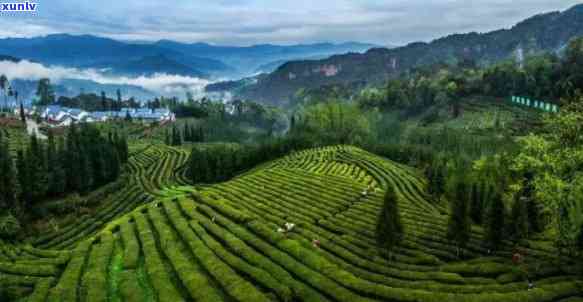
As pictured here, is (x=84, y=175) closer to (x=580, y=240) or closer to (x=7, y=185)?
(x=7, y=185)

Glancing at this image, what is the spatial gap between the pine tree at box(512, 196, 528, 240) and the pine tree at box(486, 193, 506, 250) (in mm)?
797

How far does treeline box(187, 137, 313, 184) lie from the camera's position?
272ft

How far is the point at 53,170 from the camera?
64500 mm

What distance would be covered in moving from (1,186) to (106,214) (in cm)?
1410

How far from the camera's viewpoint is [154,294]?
93.7ft

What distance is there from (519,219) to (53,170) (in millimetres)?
65374

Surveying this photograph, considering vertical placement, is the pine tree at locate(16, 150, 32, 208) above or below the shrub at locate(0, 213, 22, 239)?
above

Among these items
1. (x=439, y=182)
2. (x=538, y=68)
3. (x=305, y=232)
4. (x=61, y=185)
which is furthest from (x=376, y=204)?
(x=538, y=68)

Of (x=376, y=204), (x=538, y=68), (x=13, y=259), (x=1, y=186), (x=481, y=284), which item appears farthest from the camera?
(x=538, y=68)

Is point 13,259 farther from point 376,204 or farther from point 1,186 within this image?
point 376,204

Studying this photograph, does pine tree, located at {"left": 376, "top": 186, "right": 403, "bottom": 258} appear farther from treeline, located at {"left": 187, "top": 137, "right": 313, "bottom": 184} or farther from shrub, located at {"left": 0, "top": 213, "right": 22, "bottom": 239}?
treeline, located at {"left": 187, "top": 137, "right": 313, "bottom": 184}

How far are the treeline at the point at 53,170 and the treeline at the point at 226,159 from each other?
50.5ft

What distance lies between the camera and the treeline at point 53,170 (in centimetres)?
5668

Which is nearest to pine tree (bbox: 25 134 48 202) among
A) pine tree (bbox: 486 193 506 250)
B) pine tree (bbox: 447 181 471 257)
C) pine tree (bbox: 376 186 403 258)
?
pine tree (bbox: 376 186 403 258)
